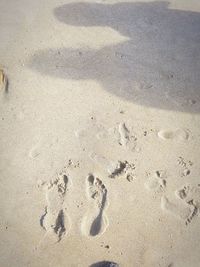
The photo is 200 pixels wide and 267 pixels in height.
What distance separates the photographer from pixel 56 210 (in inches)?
126

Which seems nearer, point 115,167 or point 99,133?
point 115,167

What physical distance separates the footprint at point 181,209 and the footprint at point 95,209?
577mm

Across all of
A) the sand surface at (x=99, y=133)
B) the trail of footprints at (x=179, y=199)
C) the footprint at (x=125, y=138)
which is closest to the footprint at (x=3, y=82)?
the sand surface at (x=99, y=133)

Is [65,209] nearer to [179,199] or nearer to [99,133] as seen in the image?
[99,133]

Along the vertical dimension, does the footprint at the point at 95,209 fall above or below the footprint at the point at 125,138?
below

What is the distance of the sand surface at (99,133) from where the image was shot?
3037 mm

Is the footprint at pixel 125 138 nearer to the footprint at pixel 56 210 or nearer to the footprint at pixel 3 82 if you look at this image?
the footprint at pixel 56 210

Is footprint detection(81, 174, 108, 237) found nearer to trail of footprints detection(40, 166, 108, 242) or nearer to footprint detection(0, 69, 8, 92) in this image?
trail of footprints detection(40, 166, 108, 242)

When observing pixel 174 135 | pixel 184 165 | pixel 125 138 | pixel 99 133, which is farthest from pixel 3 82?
pixel 184 165

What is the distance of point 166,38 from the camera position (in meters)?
4.52

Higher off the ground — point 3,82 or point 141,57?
point 141,57

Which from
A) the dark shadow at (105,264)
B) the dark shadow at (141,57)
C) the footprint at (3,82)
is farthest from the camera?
the footprint at (3,82)

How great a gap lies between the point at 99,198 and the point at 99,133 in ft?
2.54

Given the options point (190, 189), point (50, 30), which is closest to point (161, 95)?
point (190, 189)
